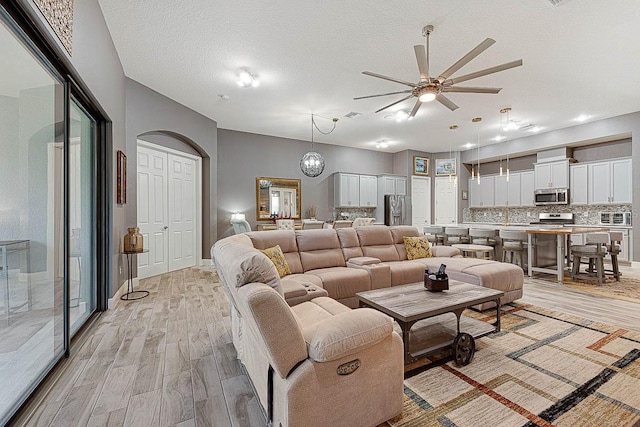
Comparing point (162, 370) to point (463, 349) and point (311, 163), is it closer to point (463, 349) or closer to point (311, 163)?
point (463, 349)

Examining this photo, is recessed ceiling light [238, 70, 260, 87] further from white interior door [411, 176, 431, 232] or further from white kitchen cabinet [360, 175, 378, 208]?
white interior door [411, 176, 431, 232]

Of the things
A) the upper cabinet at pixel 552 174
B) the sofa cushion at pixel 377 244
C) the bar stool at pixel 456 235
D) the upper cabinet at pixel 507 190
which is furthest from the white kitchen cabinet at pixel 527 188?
the sofa cushion at pixel 377 244

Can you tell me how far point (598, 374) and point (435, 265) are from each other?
191 cm

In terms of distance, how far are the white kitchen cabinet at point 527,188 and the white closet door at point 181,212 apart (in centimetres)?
854

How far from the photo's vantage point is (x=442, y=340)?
97.3 inches

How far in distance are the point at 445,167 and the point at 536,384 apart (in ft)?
27.2

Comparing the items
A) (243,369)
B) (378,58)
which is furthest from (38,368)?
(378,58)

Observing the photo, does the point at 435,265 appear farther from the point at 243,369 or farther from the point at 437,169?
the point at 437,169

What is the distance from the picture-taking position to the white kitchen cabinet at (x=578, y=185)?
6867 millimetres

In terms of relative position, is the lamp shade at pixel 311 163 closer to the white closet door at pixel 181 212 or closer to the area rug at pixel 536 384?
the white closet door at pixel 181 212

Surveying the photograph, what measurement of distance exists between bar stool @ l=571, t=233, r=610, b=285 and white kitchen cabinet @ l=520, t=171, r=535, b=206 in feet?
10.2

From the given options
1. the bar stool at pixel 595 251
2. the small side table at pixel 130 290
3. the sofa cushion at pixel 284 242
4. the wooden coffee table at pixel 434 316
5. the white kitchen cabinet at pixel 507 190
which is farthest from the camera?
the white kitchen cabinet at pixel 507 190

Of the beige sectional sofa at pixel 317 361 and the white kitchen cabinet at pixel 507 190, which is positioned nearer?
the beige sectional sofa at pixel 317 361

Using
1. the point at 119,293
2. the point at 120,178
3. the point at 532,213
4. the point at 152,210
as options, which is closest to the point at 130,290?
the point at 119,293
